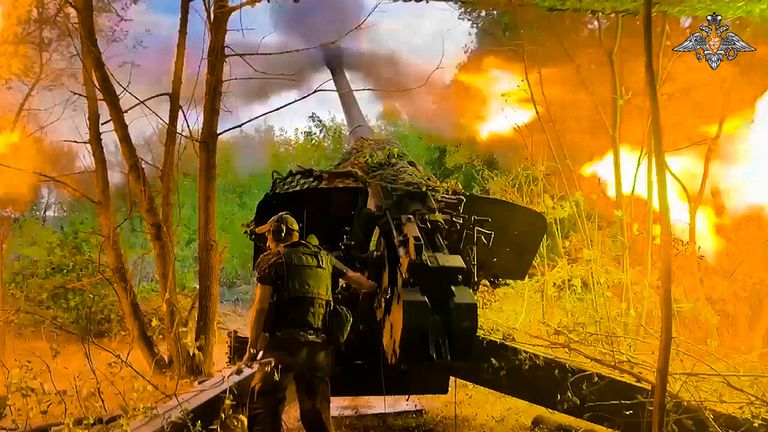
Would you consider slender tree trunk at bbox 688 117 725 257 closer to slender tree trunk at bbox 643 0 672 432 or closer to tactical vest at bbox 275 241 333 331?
slender tree trunk at bbox 643 0 672 432

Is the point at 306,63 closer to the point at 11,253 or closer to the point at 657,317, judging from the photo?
the point at 11,253

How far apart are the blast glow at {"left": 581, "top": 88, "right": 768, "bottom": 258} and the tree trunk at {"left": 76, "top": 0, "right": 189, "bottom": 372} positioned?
4568 mm

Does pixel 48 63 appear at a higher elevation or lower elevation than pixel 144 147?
higher

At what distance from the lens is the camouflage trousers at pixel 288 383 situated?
294 centimetres

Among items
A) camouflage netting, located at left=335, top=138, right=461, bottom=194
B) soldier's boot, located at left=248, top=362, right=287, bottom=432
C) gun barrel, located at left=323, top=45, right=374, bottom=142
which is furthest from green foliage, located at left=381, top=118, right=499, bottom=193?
soldier's boot, located at left=248, top=362, right=287, bottom=432

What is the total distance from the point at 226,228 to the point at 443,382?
9.67ft

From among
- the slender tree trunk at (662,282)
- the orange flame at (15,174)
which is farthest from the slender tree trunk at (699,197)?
the orange flame at (15,174)

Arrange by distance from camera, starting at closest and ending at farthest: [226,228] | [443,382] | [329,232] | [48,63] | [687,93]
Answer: [443,382] < [329,232] < [48,63] < [226,228] < [687,93]

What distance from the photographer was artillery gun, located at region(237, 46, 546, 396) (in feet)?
8.71

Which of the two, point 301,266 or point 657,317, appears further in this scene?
point 657,317

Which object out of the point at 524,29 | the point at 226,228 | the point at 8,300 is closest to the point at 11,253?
the point at 8,300

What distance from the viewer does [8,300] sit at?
4840 mm

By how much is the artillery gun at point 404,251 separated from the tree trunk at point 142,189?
2.95 ft

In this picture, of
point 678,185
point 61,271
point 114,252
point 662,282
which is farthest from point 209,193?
point 678,185
